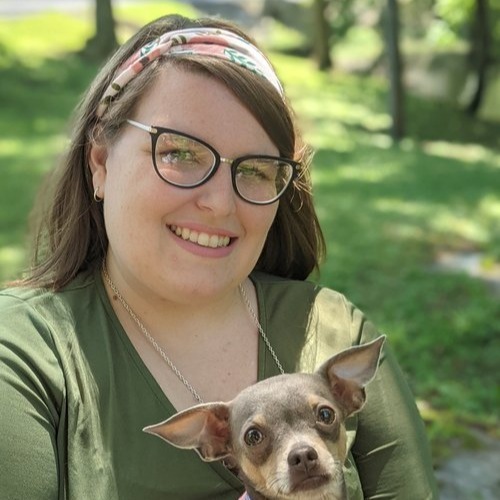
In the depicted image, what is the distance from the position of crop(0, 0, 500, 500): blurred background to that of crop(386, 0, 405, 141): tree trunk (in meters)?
0.03

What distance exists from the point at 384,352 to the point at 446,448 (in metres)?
1.39

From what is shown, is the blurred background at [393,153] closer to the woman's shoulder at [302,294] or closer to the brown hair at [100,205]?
the brown hair at [100,205]

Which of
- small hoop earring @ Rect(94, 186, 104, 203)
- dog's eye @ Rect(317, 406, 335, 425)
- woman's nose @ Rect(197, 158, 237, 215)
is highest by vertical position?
woman's nose @ Rect(197, 158, 237, 215)

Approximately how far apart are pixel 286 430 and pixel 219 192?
0.68 meters

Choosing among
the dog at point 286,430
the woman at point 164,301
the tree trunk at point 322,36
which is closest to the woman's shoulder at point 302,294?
the woman at point 164,301

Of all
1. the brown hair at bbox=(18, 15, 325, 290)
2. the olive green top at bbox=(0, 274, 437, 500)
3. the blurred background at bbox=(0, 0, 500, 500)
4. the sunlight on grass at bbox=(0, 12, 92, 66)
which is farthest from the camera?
the sunlight on grass at bbox=(0, 12, 92, 66)

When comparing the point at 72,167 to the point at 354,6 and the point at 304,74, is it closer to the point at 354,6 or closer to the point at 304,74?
the point at 304,74

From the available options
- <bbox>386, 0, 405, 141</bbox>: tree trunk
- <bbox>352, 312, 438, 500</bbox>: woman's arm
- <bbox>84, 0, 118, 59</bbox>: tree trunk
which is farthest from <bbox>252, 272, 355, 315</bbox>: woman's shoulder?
<bbox>84, 0, 118, 59</bbox>: tree trunk

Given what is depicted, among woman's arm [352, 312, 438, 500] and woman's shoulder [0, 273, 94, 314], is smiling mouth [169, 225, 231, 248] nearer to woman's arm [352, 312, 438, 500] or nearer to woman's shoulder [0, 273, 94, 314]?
woman's shoulder [0, 273, 94, 314]

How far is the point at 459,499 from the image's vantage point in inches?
137

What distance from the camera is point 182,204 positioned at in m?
2.25

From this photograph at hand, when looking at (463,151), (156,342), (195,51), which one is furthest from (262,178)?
(463,151)

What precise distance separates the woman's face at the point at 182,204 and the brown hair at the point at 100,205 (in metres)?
0.04

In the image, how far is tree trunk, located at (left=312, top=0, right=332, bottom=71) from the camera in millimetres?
21406
